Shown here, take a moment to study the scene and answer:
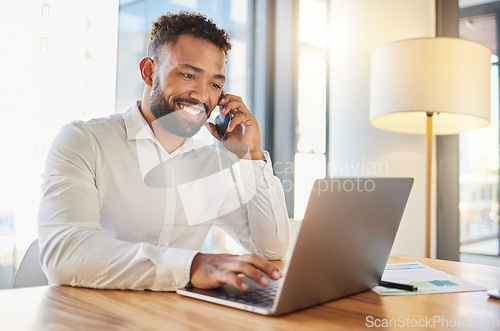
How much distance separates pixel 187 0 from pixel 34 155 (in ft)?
3.87

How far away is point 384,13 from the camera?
2918 mm

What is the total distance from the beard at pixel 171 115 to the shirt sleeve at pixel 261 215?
0.22 m

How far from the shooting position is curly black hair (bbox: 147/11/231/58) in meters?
1.46

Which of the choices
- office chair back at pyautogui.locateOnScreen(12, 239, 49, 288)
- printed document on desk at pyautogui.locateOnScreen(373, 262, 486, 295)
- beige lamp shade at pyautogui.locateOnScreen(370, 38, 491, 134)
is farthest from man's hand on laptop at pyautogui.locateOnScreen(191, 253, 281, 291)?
beige lamp shade at pyautogui.locateOnScreen(370, 38, 491, 134)

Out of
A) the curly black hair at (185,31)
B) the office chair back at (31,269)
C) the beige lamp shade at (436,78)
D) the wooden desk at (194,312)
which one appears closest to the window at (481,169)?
the beige lamp shade at (436,78)

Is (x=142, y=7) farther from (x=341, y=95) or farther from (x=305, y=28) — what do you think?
(x=341, y=95)

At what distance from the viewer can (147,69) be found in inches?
60.6

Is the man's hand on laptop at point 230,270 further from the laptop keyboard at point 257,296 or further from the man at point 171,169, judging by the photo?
the man at point 171,169

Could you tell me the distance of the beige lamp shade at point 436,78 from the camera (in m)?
2.12

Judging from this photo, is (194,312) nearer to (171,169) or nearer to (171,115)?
(171,169)

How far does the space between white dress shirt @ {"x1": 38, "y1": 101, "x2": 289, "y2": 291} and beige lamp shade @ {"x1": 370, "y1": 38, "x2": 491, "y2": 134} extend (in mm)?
1093

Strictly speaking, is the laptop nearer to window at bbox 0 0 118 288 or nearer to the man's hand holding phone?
the man's hand holding phone

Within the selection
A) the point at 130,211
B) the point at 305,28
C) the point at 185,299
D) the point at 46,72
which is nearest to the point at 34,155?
the point at 46,72

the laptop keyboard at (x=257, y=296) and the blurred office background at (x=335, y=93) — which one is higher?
the blurred office background at (x=335, y=93)
